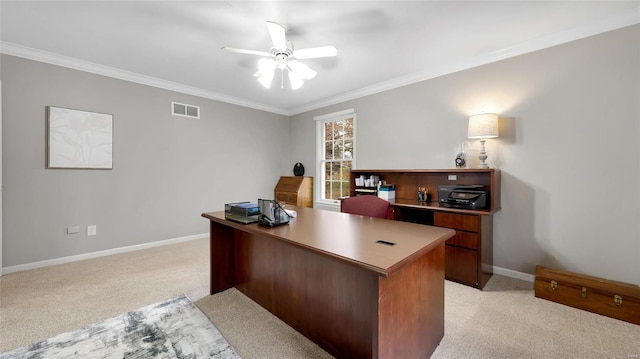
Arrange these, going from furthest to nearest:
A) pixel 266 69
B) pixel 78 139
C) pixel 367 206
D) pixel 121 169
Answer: pixel 121 169
pixel 78 139
pixel 367 206
pixel 266 69

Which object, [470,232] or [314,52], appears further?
[470,232]

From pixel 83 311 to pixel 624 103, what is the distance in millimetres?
4928

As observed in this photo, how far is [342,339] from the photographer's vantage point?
61.3 inches

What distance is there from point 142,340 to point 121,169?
2.66 meters

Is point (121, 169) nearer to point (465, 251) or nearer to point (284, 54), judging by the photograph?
point (284, 54)

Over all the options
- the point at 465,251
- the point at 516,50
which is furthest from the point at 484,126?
the point at 465,251

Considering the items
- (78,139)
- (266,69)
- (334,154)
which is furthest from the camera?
(334,154)

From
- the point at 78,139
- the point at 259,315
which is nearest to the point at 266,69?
the point at 259,315

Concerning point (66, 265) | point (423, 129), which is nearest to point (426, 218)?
point (423, 129)

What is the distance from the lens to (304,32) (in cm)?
247

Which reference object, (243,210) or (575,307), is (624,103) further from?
(243,210)

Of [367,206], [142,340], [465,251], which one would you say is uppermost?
[367,206]

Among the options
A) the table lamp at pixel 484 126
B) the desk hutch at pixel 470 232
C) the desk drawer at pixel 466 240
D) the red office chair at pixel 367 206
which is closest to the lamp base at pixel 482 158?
the desk hutch at pixel 470 232

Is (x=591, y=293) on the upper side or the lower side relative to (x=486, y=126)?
lower
